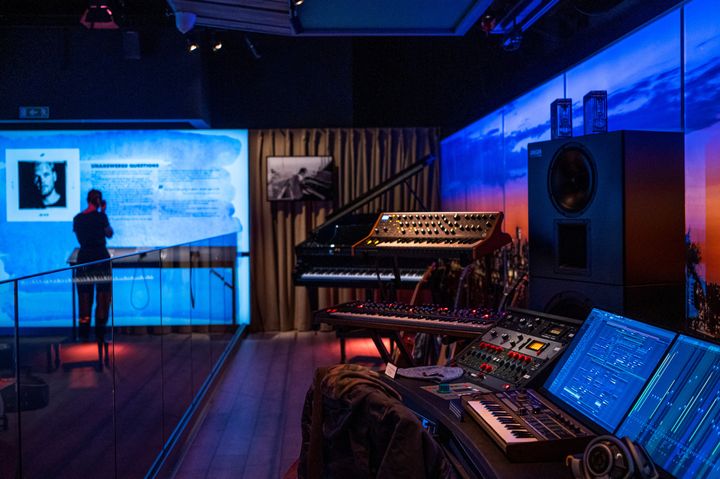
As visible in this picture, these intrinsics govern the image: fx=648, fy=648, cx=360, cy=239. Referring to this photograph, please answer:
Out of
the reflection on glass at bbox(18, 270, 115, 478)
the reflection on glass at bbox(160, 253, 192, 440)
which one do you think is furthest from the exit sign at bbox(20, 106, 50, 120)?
the reflection on glass at bbox(18, 270, 115, 478)

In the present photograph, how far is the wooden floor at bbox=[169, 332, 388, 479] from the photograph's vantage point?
11.6 feet

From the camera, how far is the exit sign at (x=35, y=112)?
250 inches

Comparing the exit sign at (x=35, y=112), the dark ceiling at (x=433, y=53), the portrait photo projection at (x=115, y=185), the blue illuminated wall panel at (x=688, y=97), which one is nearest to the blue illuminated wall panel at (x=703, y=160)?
the blue illuminated wall panel at (x=688, y=97)

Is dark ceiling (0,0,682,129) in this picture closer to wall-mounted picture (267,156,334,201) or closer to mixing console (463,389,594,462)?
wall-mounted picture (267,156,334,201)

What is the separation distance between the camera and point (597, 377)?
170 cm

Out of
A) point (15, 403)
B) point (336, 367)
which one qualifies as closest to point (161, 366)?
point (15, 403)

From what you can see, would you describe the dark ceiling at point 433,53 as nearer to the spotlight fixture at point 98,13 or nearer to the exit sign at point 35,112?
the spotlight fixture at point 98,13

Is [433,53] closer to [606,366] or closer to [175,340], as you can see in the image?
[175,340]

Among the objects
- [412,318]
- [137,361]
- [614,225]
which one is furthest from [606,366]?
[137,361]

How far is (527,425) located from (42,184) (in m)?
6.94

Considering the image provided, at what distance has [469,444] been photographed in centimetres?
165

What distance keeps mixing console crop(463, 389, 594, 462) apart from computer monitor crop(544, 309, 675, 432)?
6cm

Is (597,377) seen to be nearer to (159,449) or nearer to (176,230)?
(159,449)

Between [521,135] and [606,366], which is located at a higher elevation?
[521,135]
